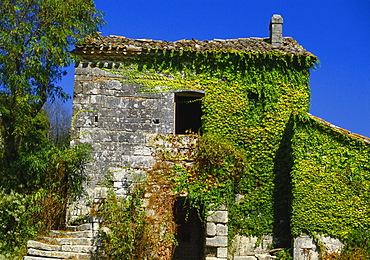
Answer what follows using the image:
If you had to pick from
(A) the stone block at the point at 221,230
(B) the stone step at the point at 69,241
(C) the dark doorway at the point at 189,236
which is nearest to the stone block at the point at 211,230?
(A) the stone block at the point at 221,230

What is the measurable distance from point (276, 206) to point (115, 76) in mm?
6512

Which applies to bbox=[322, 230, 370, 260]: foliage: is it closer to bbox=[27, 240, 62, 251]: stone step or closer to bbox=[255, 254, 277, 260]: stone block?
bbox=[255, 254, 277, 260]: stone block

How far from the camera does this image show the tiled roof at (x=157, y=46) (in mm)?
12508

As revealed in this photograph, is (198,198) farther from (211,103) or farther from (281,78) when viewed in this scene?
(281,78)

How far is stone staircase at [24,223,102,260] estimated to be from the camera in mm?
8797

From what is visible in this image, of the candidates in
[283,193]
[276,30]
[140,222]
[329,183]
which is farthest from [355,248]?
[276,30]

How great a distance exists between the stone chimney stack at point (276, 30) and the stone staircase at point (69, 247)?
8.61 metres

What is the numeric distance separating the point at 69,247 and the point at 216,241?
11.0 feet

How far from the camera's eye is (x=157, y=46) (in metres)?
12.7

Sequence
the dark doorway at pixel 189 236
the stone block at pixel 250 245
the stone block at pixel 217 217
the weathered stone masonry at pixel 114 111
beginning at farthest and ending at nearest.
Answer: the dark doorway at pixel 189 236, the weathered stone masonry at pixel 114 111, the stone block at pixel 250 245, the stone block at pixel 217 217

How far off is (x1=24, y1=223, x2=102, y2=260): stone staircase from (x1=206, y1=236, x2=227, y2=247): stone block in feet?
8.37

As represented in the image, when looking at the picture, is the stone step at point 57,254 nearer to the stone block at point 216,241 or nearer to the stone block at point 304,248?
the stone block at point 216,241

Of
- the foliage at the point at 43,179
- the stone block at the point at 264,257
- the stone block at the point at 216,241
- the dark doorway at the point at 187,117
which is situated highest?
the dark doorway at the point at 187,117

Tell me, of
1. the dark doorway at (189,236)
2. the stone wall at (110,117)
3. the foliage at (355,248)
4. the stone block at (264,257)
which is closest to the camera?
the foliage at (355,248)
